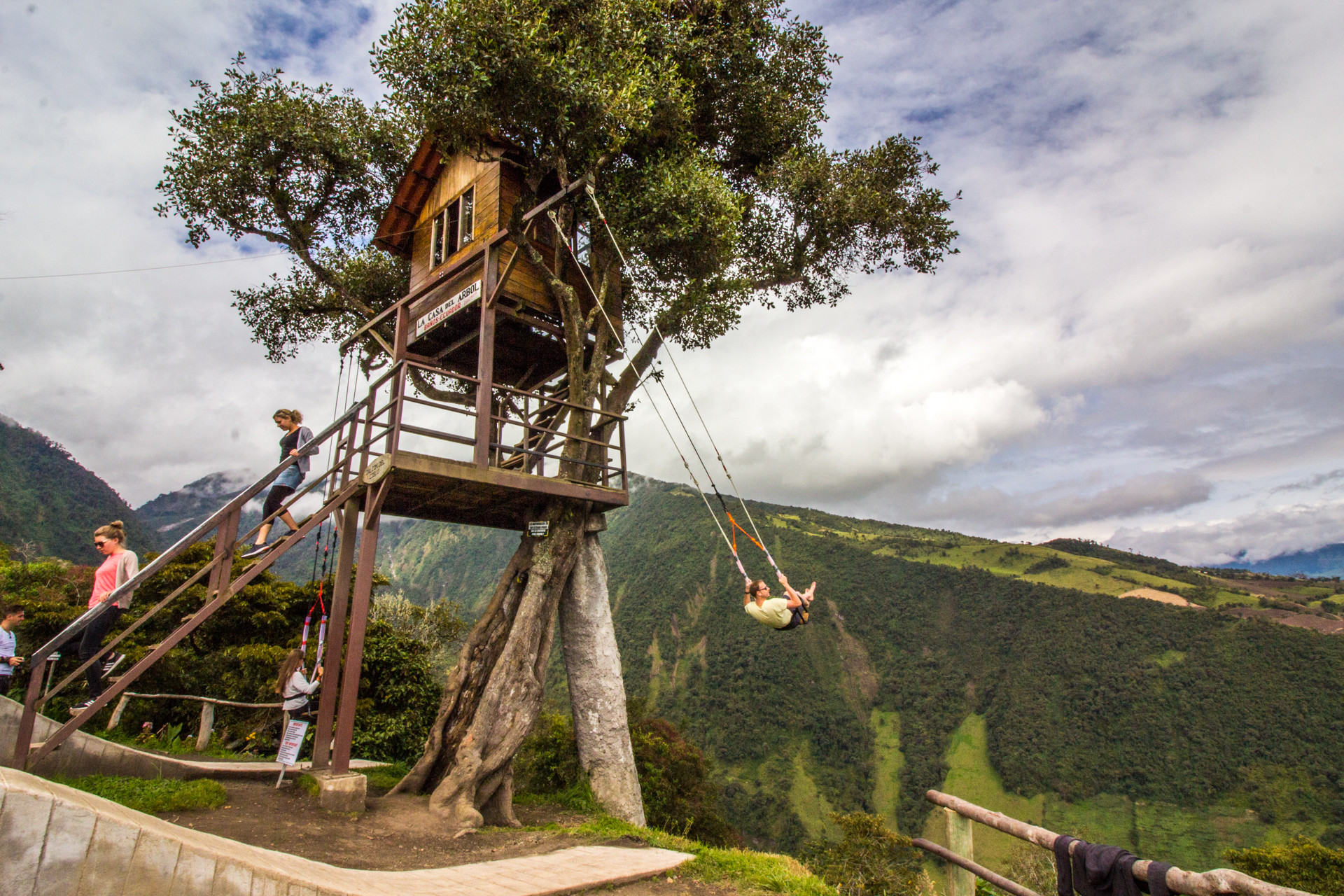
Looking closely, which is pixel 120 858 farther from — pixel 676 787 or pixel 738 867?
pixel 676 787

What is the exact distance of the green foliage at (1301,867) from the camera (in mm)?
31391

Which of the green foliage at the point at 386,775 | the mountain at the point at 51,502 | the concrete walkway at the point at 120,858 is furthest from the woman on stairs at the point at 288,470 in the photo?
the mountain at the point at 51,502

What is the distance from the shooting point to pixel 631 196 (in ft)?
43.7

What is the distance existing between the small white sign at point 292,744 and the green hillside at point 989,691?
51.4 meters

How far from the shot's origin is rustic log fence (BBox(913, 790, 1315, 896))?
3.76 m

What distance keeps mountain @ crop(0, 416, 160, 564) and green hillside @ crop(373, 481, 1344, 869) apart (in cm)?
5777

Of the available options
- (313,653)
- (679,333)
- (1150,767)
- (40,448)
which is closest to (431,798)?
(313,653)

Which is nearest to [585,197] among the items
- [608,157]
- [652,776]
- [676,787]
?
[608,157]

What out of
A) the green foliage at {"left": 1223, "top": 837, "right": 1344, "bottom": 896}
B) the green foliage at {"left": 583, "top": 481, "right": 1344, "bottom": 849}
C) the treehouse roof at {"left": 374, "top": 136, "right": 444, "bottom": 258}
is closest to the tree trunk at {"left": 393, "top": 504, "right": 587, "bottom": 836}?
the treehouse roof at {"left": 374, "top": 136, "right": 444, "bottom": 258}

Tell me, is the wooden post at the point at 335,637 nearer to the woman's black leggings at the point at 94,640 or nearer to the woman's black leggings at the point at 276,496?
the woman's black leggings at the point at 276,496

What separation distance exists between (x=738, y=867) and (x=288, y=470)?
7657 millimetres

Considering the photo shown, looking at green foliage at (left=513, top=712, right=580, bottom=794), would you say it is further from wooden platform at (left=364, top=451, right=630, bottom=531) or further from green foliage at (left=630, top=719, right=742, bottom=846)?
wooden platform at (left=364, top=451, right=630, bottom=531)

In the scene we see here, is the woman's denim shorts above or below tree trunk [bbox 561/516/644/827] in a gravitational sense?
above

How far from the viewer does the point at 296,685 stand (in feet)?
30.2
